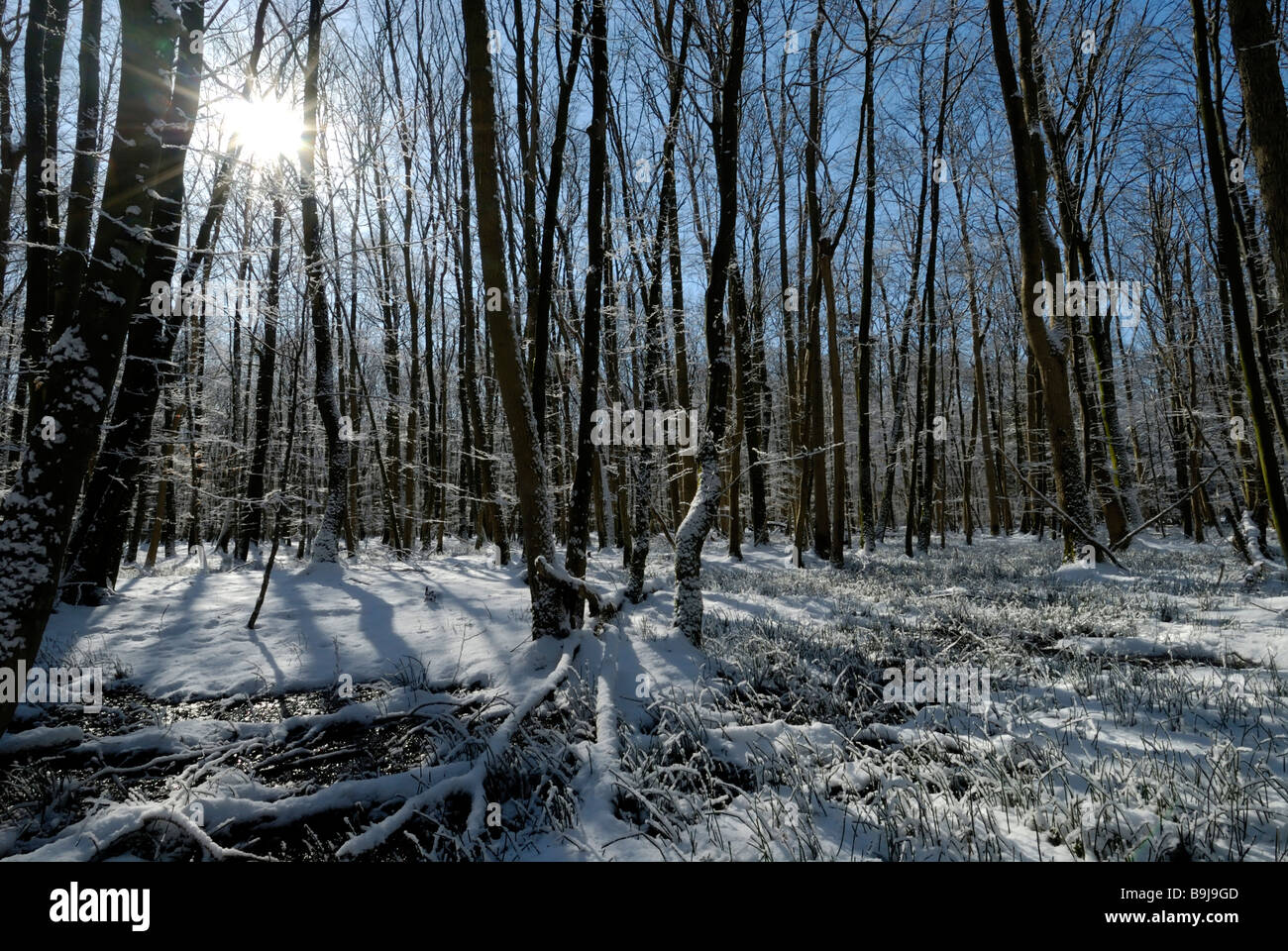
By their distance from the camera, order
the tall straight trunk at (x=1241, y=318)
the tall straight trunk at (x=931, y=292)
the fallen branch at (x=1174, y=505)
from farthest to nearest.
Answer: the tall straight trunk at (x=931, y=292) → the fallen branch at (x=1174, y=505) → the tall straight trunk at (x=1241, y=318)

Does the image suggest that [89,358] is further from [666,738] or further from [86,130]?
[86,130]

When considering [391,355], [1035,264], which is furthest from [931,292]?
[391,355]

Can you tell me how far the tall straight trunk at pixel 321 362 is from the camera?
33.3ft

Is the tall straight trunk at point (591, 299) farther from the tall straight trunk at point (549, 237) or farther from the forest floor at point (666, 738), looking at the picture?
the forest floor at point (666, 738)

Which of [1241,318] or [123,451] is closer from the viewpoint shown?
[1241,318]

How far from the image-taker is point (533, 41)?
8656 mm

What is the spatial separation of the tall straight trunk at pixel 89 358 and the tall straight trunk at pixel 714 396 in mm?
4373

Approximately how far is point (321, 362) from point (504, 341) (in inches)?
294

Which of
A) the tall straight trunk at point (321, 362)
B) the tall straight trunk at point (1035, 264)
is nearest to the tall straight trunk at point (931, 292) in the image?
the tall straight trunk at point (1035, 264)

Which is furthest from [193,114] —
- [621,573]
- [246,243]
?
[246,243]

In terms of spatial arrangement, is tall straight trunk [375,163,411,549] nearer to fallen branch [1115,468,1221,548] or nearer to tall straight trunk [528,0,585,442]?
tall straight trunk [528,0,585,442]

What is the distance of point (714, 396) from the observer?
5484mm

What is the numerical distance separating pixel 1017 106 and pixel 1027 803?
443 inches

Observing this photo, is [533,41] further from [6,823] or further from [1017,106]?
[6,823]
